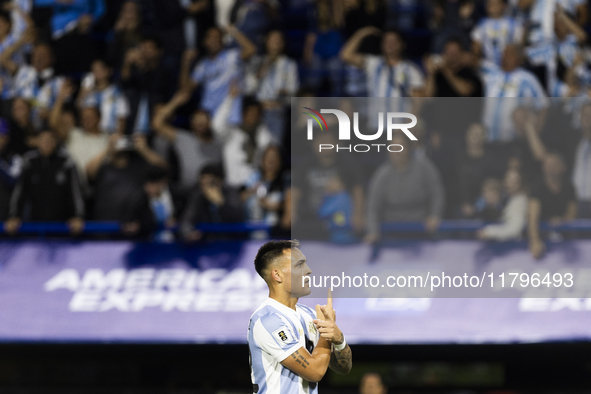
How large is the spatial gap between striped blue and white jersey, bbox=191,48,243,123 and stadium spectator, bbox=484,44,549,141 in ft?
9.72

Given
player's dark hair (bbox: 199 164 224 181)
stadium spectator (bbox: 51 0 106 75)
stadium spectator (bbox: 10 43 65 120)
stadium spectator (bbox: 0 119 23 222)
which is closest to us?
player's dark hair (bbox: 199 164 224 181)

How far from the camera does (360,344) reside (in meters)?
6.58

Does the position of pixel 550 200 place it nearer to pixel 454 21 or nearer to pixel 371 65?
pixel 371 65

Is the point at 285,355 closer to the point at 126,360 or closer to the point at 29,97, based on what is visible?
the point at 126,360

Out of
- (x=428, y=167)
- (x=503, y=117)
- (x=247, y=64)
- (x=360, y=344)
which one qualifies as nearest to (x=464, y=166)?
(x=428, y=167)

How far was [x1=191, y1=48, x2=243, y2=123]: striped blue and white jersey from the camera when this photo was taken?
27.3 feet

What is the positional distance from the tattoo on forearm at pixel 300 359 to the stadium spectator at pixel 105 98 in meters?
5.41

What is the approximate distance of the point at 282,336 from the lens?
11.0 ft

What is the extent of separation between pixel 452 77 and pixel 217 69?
2900mm

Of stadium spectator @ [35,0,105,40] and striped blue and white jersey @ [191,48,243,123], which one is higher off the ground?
stadium spectator @ [35,0,105,40]

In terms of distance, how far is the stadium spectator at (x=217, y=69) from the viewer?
8.34 meters

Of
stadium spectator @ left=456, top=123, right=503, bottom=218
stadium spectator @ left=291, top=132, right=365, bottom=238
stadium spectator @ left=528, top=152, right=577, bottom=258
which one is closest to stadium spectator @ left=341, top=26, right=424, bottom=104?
stadium spectator @ left=456, top=123, right=503, bottom=218

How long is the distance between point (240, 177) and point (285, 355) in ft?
14.3
